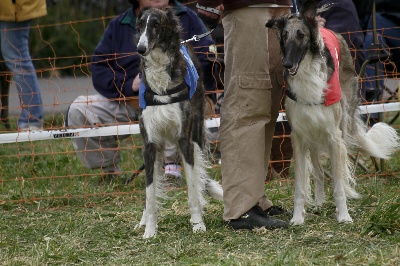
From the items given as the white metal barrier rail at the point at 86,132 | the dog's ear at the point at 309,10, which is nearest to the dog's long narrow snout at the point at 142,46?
the dog's ear at the point at 309,10

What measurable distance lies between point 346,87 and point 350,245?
167 cm

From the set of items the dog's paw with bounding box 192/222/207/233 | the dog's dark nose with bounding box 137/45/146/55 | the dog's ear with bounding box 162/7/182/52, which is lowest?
the dog's paw with bounding box 192/222/207/233

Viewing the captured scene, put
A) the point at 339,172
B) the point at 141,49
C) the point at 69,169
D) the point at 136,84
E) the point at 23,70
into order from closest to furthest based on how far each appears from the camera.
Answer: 1. the point at 141,49
2. the point at 339,172
3. the point at 136,84
4. the point at 69,169
5. the point at 23,70

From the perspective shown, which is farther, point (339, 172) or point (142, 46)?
point (339, 172)

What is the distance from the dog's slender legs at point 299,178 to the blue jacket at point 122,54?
192 cm

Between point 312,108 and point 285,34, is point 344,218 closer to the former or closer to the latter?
point 312,108

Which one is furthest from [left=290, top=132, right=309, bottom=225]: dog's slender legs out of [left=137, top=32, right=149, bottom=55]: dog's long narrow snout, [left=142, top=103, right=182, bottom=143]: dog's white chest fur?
[left=137, top=32, right=149, bottom=55]: dog's long narrow snout

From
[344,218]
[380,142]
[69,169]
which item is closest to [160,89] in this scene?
[344,218]

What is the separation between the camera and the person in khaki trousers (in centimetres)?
488

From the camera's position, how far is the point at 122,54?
688 centimetres

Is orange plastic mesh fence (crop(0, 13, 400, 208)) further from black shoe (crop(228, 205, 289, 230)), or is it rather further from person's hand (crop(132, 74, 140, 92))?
black shoe (crop(228, 205, 289, 230))

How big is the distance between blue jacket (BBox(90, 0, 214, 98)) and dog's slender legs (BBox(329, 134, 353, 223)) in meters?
2.06

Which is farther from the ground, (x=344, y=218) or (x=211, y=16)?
(x=211, y=16)

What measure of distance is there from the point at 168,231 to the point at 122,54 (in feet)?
7.47
